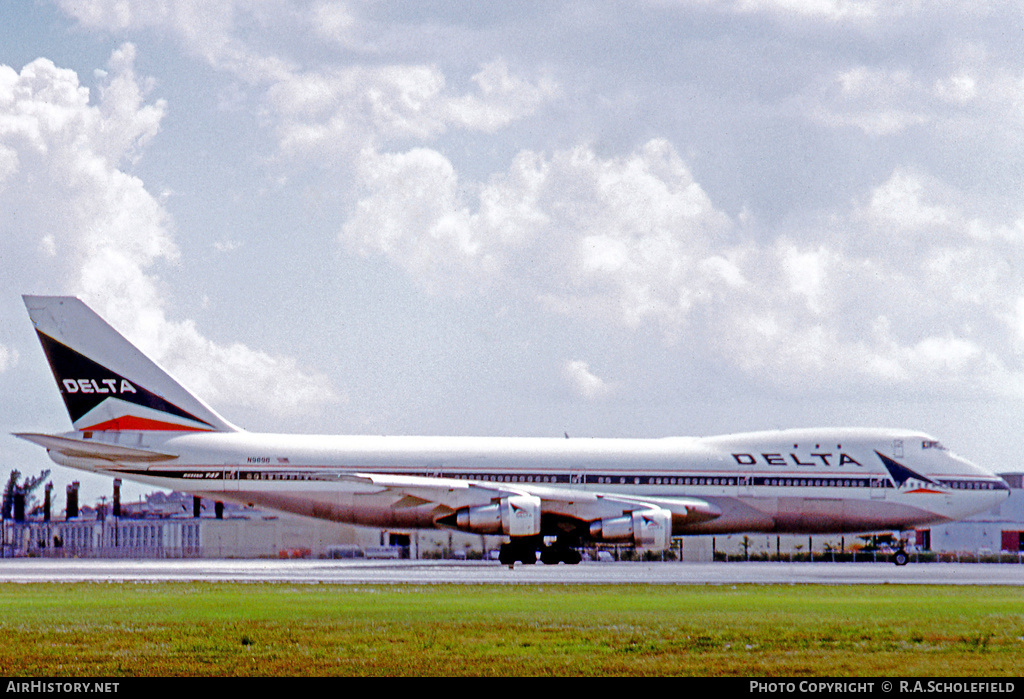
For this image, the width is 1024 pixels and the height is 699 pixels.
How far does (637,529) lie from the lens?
140 feet

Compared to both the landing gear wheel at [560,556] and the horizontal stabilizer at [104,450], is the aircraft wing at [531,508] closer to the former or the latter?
the landing gear wheel at [560,556]

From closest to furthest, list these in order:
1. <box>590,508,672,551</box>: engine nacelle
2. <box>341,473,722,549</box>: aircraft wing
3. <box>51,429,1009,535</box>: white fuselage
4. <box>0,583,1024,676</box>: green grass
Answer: <box>0,583,1024,676</box>: green grass, <box>341,473,722,549</box>: aircraft wing, <box>590,508,672,551</box>: engine nacelle, <box>51,429,1009,535</box>: white fuselage

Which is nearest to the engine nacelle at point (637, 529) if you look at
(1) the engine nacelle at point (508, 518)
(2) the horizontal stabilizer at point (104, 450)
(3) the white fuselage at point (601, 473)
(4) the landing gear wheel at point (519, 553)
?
(3) the white fuselage at point (601, 473)

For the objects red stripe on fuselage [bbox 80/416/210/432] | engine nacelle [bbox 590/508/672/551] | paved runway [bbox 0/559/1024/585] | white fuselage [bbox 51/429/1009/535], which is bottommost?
paved runway [bbox 0/559/1024/585]

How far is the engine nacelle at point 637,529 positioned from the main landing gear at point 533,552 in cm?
176

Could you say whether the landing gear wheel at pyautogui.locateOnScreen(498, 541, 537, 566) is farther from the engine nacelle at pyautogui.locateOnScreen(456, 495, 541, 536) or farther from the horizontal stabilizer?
the horizontal stabilizer

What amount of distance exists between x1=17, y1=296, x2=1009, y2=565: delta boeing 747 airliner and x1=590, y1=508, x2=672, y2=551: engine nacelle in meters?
0.05

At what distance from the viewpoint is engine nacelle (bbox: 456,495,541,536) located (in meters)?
42.2

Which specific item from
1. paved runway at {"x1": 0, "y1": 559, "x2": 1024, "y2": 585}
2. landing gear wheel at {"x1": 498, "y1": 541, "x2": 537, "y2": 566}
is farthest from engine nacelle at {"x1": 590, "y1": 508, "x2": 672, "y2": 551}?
paved runway at {"x1": 0, "y1": 559, "x2": 1024, "y2": 585}

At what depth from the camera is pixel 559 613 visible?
20531 millimetres

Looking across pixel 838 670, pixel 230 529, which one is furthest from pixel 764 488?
pixel 230 529

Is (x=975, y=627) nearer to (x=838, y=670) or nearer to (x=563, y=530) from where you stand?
(x=838, y=670)

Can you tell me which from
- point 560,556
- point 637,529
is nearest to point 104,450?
point 560,556

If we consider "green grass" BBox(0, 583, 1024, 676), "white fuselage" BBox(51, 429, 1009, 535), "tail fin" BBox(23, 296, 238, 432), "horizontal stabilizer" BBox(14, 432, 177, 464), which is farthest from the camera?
"tail fin" BBox(23, 296, 238, 432)
